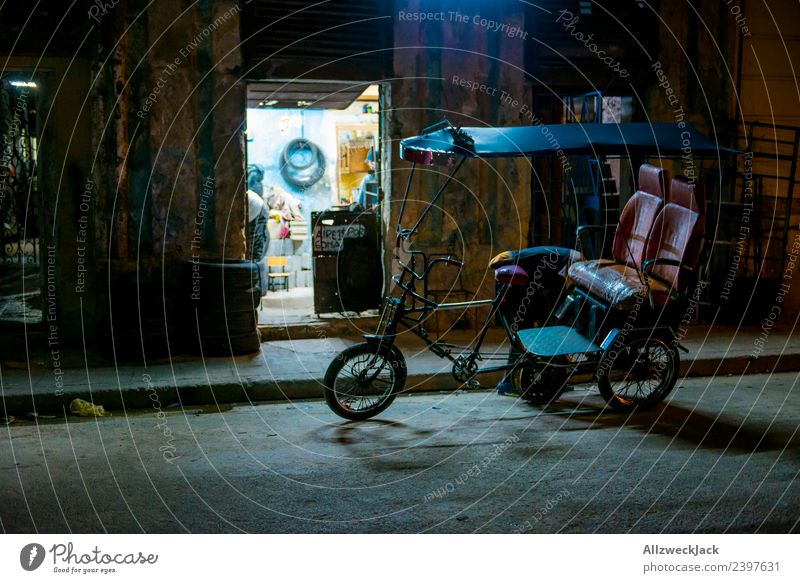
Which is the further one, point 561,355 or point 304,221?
point 304,221

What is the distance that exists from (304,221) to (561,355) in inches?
353

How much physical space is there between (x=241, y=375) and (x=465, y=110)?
414 cm

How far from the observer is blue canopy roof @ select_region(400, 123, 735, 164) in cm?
763

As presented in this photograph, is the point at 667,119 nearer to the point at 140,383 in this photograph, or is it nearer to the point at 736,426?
the point at 736,426

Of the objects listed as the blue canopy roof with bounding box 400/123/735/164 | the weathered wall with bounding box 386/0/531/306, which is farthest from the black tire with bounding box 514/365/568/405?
the weathered wall with bounding box 386/0/531/306

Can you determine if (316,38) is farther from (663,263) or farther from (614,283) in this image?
(663,263)

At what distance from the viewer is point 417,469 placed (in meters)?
5.85

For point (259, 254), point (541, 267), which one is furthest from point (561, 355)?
point (259, 254)

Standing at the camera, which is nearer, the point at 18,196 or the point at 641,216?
the point at 641,216

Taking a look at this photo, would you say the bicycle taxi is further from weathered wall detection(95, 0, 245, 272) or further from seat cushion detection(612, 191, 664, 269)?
weathered wall detection(95, 0, 245, 272)

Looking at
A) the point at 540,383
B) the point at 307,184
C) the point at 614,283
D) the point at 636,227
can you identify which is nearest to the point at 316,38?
the point at 636,227

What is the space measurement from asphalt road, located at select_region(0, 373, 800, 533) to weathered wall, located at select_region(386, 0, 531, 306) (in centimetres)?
339

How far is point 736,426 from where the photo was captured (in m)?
6.94

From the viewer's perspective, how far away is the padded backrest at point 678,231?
731 cm
